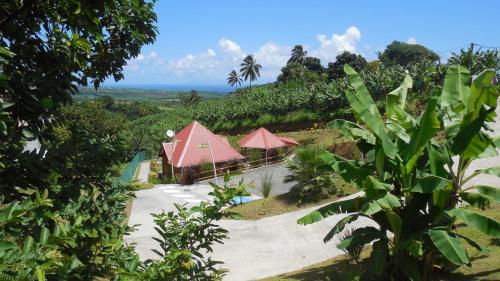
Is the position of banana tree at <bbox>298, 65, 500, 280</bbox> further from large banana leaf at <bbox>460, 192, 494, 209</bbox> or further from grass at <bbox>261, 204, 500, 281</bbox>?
grass at <bbox>261, 204, 500, 281</bbox>

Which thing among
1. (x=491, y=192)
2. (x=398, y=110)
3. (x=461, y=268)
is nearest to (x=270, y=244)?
(x=461, y=268)

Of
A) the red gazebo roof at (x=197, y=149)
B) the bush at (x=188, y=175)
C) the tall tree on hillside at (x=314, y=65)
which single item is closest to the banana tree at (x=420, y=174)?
the red gazebo roof at (x=197, y=149)

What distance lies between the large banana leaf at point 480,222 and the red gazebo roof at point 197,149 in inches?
820

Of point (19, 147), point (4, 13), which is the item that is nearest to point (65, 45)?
point (4, 13)

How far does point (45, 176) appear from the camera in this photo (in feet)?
9.37

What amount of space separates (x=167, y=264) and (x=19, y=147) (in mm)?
1260

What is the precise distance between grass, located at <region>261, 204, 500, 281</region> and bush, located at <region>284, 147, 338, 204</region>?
5.85 metres

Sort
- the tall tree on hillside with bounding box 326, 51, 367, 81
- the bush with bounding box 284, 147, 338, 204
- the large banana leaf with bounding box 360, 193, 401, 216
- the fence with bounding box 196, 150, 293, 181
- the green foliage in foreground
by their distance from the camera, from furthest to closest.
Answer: the tall tree on hillside with bounding box 326, 51, 367, 81
the fence with bounding box 196, 150, 293, 181
the bush with bounding box 284, 147, 338, 204
the large banana leaf with bounding box 360, 193, 401, 216
the green foliage in foreground

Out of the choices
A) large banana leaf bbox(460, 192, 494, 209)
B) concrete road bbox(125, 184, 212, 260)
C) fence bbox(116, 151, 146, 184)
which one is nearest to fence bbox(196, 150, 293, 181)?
concrete road bbox(125, 184, 212, 260)

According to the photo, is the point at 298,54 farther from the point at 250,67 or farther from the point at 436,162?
the point at 436,162

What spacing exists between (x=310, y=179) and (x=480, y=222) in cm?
1006

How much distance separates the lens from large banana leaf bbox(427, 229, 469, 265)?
189 inches

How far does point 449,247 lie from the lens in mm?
4938

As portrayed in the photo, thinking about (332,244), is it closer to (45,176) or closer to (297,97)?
(45,176)
